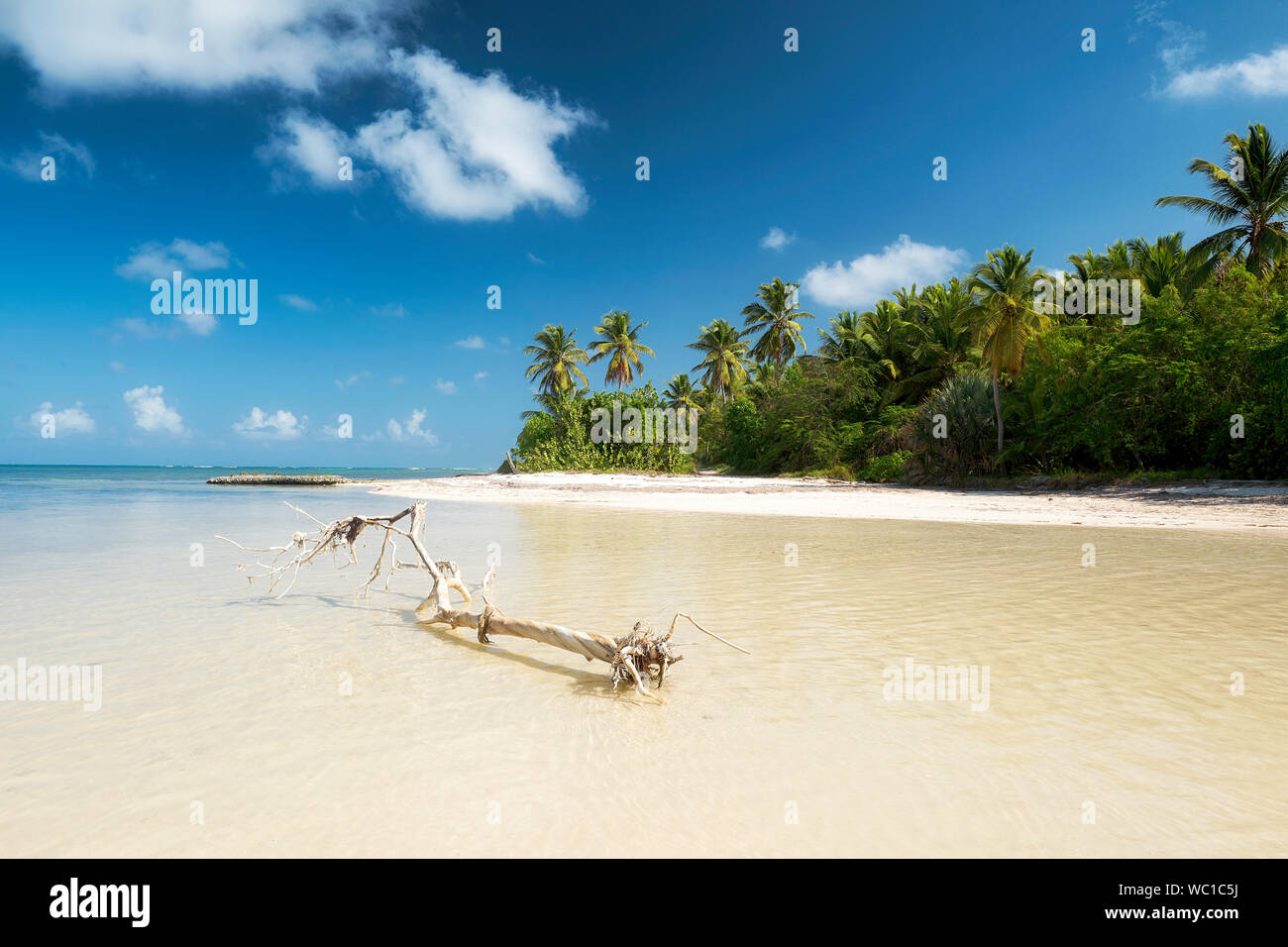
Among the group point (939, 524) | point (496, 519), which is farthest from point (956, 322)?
point (496, 519)

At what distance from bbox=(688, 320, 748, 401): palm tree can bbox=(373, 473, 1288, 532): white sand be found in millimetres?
24799

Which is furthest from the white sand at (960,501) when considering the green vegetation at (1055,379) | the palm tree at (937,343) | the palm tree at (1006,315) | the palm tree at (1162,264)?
the palm tree at (1162,264)

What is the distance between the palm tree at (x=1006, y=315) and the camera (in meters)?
27.5

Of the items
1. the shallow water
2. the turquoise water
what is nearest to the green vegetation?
the shallow water

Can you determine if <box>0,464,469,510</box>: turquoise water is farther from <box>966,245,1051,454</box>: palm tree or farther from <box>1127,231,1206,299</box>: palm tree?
<box>1127,231,1206,299</box>: palm tree

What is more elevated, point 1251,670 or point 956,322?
point 956,322

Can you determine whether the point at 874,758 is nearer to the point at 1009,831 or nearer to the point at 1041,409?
the point at 1009,831

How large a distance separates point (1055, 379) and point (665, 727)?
28.0 m

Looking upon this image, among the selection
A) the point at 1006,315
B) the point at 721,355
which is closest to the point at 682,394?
the point at 721,355

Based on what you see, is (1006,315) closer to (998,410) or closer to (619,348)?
(998,410)

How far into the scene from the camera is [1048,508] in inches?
733

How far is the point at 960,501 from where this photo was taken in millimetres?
20969

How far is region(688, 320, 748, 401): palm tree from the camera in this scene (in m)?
55.3
